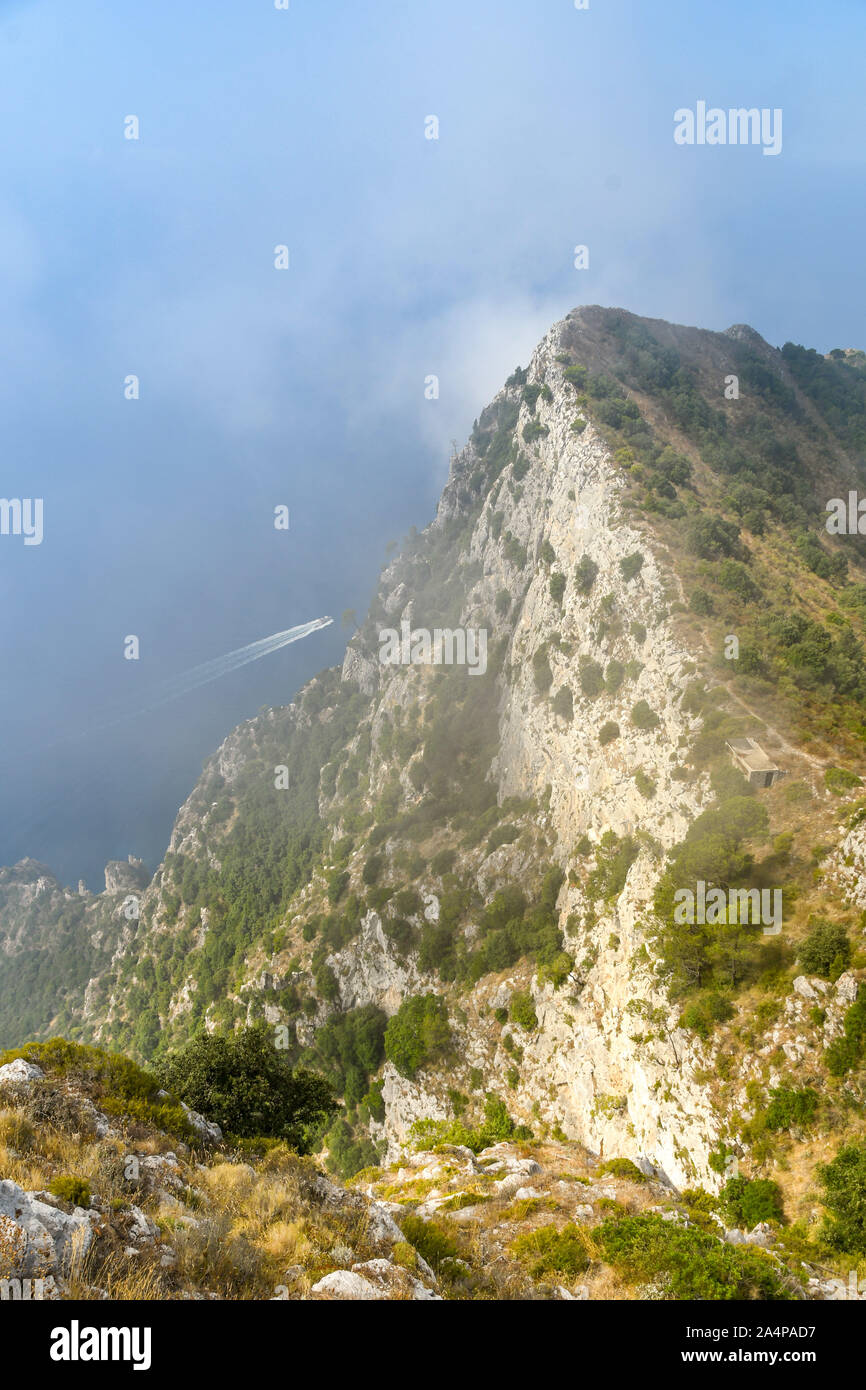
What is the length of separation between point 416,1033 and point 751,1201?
43.1 m

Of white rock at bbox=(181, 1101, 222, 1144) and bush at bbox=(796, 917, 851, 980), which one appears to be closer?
white rock at bbox=(181, 1101, 222, 1144)

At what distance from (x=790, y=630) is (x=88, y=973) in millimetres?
200687

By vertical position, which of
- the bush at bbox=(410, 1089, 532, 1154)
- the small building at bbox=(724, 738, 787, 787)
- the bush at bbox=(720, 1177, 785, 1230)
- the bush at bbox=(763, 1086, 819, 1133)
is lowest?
the bush at bbox=(410, 1089, 532, 1154)

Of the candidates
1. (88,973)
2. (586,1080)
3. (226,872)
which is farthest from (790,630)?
(88,973)

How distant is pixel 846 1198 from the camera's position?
20609mm

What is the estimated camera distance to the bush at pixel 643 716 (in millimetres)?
45406

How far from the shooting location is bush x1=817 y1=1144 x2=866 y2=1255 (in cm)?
1981

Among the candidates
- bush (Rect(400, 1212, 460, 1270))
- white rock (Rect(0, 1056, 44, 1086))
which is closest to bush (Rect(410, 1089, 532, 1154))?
bush (Rect(400, 1212, 460, 1270))

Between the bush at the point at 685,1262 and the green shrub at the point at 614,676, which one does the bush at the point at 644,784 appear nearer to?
the green shrub at the point at 614,676

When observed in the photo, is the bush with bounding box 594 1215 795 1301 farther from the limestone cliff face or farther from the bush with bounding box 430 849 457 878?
the bush with bounding box 430 849 457 878

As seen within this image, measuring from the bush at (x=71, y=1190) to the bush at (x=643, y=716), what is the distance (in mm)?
43786

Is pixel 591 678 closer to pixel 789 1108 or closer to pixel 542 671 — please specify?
pixel 542 671

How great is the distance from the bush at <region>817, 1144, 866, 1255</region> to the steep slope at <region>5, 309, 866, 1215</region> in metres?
1.41

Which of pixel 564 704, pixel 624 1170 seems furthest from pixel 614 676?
pixel 624 1170
